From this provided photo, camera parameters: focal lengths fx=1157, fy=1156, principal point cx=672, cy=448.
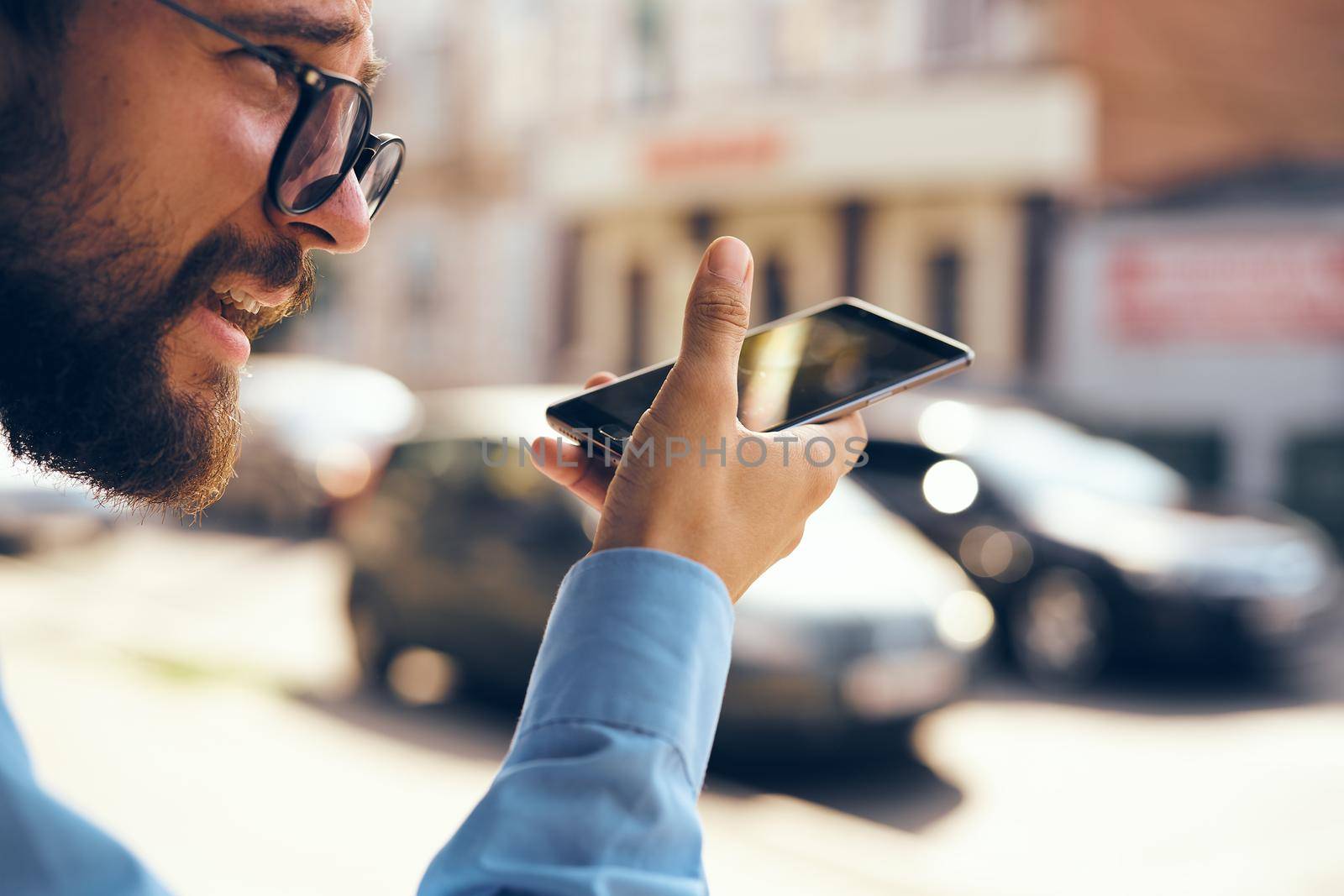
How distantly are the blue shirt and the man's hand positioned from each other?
4 cm

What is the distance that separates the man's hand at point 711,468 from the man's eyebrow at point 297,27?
0.53 m

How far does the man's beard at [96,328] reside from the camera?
3.89ft

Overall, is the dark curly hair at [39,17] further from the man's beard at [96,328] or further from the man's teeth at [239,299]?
the man's teeth at [239,299]

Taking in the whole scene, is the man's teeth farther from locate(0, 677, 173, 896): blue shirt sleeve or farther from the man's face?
locate(0, 677, 173, 896): blue shirt sleeve

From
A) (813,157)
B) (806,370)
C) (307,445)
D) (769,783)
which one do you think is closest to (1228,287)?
(813,157)

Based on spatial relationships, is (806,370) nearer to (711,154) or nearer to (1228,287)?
(1228,287)

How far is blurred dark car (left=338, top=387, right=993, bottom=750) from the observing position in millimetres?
4922

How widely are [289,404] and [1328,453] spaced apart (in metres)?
11.1

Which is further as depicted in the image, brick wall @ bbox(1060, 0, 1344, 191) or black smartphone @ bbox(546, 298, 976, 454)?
brick wall @ bbox(1060, 0, 1344, 191)

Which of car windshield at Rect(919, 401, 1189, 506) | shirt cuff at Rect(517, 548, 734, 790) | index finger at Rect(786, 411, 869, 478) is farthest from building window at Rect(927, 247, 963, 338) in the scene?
shirt cuff at Rect(517, 548, 734, 790)

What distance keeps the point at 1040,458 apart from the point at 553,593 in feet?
11.5

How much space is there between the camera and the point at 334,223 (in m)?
1.46

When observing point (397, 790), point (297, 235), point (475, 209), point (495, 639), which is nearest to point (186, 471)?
point (297, 235)

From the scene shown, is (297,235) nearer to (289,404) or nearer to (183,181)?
(183,181)
